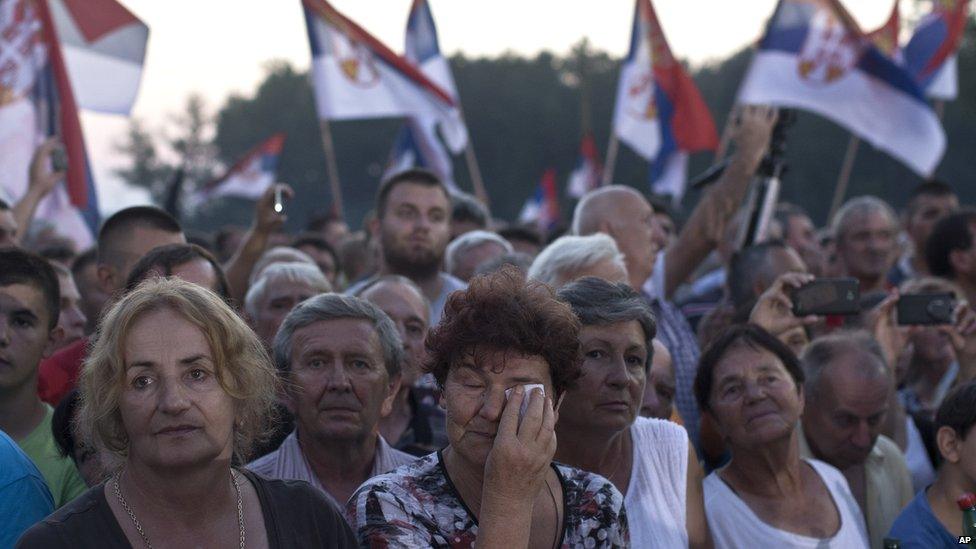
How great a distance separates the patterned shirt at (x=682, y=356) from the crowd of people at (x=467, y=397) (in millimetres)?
15

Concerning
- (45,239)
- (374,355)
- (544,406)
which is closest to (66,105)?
(45,239)

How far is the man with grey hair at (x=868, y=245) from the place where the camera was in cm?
804

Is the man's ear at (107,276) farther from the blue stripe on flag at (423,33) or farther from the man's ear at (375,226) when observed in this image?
the blue stripe on flag at (423,33)

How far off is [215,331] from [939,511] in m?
2.64

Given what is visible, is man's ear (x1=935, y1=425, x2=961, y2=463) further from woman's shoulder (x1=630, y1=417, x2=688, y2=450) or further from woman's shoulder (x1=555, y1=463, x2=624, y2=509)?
woman's shoulder (x1=555, y1=463, x2=624, y2=509)

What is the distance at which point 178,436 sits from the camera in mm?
2887

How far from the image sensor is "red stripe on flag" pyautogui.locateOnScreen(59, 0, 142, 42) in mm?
8227

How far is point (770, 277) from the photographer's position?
641cm

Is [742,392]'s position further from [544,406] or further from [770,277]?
[770,277]

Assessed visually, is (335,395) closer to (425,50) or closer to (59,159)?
(59,159)

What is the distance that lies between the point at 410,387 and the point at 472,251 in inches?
83.9

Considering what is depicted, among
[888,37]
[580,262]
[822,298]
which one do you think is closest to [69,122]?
[580,262]

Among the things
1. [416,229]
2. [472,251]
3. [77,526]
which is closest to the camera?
[77,526]

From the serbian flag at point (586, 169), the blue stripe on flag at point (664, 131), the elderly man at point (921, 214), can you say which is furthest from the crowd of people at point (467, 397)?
the serbian flag at point (586, 169)
